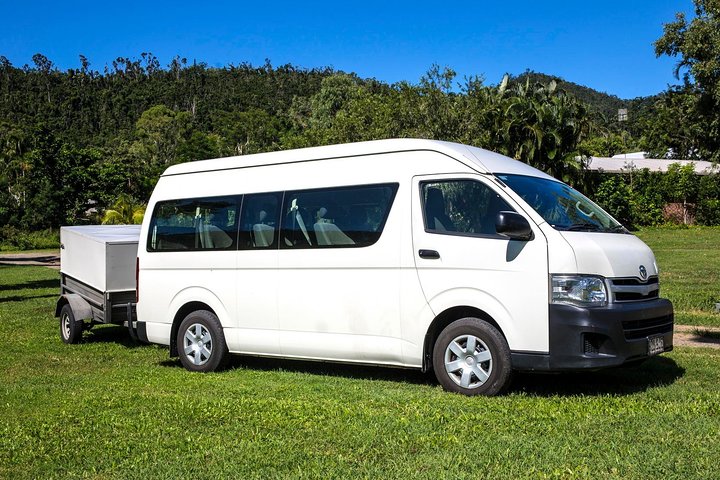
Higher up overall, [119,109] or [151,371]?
[119,109]

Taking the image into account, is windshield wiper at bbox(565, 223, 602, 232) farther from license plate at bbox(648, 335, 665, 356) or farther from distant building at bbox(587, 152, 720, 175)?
distant building at bbox(587, 152, 720, 175)

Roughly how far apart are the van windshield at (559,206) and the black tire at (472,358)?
1190 mm

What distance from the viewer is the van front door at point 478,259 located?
7.33m

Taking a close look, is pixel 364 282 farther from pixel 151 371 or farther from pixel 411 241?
pixel 151 371

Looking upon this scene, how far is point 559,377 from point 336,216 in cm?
290

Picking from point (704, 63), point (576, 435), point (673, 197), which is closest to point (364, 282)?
point (576, 435)

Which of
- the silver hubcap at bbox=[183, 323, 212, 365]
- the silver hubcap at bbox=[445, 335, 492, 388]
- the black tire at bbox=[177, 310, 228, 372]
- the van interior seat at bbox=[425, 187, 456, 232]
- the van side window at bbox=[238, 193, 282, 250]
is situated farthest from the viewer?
the silver hubcap at bbox=[183, 323, 212, 365]

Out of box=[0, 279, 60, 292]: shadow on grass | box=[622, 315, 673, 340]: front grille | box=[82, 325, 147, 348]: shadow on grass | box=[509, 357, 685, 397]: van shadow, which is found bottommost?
box=[82, 325, 147, 348]: shadow on grass

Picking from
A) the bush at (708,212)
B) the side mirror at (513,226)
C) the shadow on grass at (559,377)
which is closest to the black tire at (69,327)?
the shadow on grass at (559,377)

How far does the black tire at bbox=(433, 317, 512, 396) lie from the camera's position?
24.4ft

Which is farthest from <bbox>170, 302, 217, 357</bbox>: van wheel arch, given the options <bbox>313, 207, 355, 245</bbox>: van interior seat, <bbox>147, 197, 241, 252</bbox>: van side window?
<bbox>313, 207, 355, 245</bbox>: van interior seat

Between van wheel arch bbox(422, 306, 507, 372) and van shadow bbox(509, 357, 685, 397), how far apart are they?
0.84 meters

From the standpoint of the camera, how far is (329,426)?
635 cm

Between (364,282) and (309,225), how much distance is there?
100 centimetres
